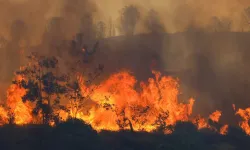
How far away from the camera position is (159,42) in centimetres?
12419

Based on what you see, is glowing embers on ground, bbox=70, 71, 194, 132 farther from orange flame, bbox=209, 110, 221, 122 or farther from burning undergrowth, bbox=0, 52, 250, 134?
orange flame, bbox=209, 110, 221, 122

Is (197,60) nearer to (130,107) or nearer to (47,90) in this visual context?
(130,107)

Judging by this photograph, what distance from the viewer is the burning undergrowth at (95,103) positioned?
6725cm

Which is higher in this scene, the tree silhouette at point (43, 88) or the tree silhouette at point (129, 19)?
the tree silhouette at point (129, 19)

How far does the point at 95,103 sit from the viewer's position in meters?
77.6

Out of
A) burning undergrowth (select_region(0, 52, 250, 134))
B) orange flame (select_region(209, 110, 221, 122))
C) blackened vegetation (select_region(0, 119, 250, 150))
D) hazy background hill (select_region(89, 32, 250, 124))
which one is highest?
hazy background hill (select_region(89, 32, 250, 124))

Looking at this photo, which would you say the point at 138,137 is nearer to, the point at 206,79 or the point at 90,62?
the point at 90,62

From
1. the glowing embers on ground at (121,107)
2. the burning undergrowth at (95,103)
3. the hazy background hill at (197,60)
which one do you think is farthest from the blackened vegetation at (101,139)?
the hazy background hill at (197,60)

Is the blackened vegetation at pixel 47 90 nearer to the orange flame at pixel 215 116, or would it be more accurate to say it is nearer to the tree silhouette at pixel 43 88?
the tree silhouette at pixel 43 88

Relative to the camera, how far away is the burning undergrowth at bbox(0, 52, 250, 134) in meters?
67.2

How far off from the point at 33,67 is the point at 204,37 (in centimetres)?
6680

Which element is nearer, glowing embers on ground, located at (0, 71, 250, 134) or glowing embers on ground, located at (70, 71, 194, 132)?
glowing embers on ground, located at (0, 71, 250, 134)

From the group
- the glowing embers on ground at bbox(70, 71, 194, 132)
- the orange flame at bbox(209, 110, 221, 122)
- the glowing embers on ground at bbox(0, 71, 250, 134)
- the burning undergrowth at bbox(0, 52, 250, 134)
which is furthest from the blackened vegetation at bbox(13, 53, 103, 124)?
the orange flame at bbox(209, 110, 221, 122)

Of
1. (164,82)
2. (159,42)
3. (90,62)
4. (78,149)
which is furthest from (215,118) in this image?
(159,42)
